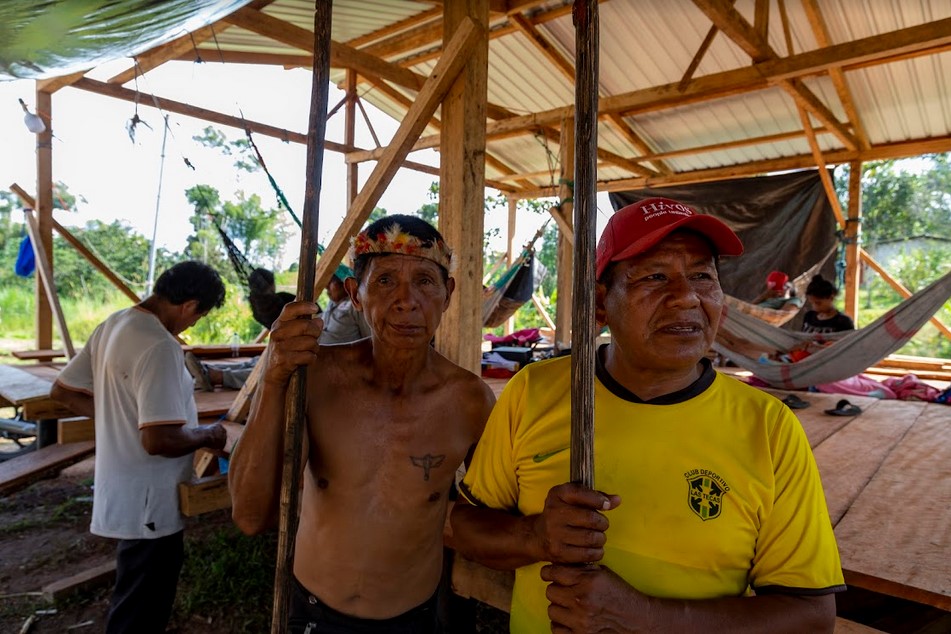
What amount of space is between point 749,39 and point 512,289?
4009 mm

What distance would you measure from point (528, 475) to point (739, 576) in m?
0.44

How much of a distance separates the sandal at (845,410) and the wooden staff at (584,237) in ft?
11.1

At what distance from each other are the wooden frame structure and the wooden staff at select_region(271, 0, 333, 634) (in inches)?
42.4

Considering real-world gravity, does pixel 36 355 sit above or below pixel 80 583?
above

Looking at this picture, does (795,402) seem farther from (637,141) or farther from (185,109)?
(185,109)

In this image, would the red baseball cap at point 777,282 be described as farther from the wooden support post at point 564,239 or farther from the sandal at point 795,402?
the sandal at point 795,402

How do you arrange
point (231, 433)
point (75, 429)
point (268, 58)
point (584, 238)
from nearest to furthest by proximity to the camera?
point (584, 238) → point (231, 433) → point (75, 429) → point (268, 58)

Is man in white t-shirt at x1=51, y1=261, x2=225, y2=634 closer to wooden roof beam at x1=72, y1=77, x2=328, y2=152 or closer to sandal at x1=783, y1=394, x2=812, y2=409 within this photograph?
wooden roof beam at x1=72, y1=77, x2=328, y2=152

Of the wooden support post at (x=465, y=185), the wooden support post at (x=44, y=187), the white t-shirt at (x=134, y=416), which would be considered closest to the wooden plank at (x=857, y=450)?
the wooden support post at (x=465, y=185)

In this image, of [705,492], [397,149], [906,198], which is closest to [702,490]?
Answer: [705,492]

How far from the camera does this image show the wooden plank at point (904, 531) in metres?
1.47

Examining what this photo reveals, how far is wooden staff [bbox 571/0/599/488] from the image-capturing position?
90 centimetres

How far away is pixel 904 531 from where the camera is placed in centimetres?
175

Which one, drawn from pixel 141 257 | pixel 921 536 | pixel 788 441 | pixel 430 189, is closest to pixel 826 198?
pixel 921 536
